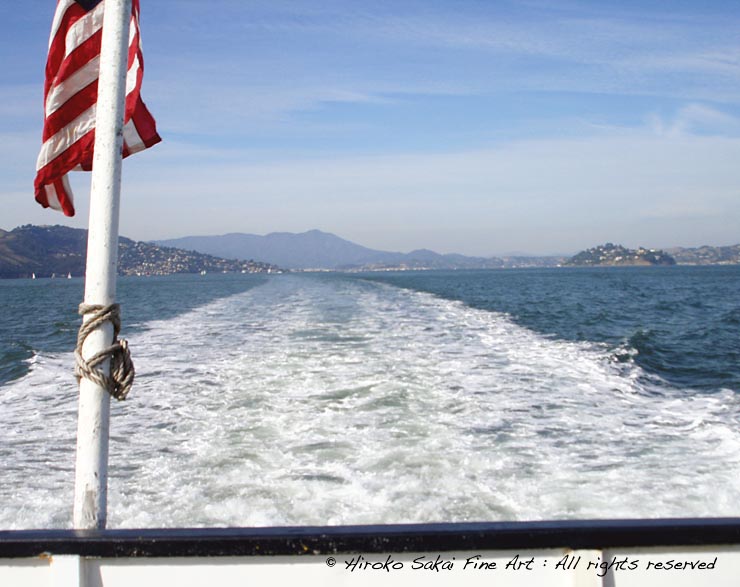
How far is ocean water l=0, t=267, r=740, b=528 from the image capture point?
526cm

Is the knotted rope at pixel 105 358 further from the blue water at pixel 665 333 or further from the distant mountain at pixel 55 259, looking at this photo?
the distant mountain at pixel 55 259

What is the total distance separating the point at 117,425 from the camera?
7.90 metres

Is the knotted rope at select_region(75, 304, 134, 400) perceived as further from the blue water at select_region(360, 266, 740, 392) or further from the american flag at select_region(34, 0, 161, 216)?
the blue water at select_region(360, 266, 740, 392)

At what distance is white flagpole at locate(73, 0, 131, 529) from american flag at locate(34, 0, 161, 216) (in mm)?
423

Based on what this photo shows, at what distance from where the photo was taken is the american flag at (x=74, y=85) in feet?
9.71

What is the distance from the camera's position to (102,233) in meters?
2.54

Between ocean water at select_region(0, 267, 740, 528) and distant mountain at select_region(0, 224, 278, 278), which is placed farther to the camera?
distant mountain at select_region(0, 224, 278, 278)

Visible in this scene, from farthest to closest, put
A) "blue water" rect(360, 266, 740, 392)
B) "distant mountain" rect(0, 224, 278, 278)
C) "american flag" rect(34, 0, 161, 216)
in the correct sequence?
"distant mountain" rect(0, 224, 278, 278) < "blue water" rect(360, 266, 740, 392) < "american flag" rect(34, 0, 161, 216)

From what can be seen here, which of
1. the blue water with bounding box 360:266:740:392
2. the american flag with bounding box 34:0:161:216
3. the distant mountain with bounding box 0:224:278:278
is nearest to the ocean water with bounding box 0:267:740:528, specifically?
the blue water with bounding box 360:266:740:392

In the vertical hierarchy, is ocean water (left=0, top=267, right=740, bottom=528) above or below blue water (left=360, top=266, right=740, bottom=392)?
below

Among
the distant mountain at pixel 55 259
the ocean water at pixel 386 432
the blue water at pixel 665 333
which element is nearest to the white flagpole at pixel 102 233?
the ocean water at pixel 386 432

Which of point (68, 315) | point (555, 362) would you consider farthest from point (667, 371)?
point (68, 315)

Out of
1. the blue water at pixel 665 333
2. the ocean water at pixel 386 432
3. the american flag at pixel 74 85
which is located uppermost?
the american flag at pixel 74 85

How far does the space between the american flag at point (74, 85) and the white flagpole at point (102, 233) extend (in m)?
0.42
